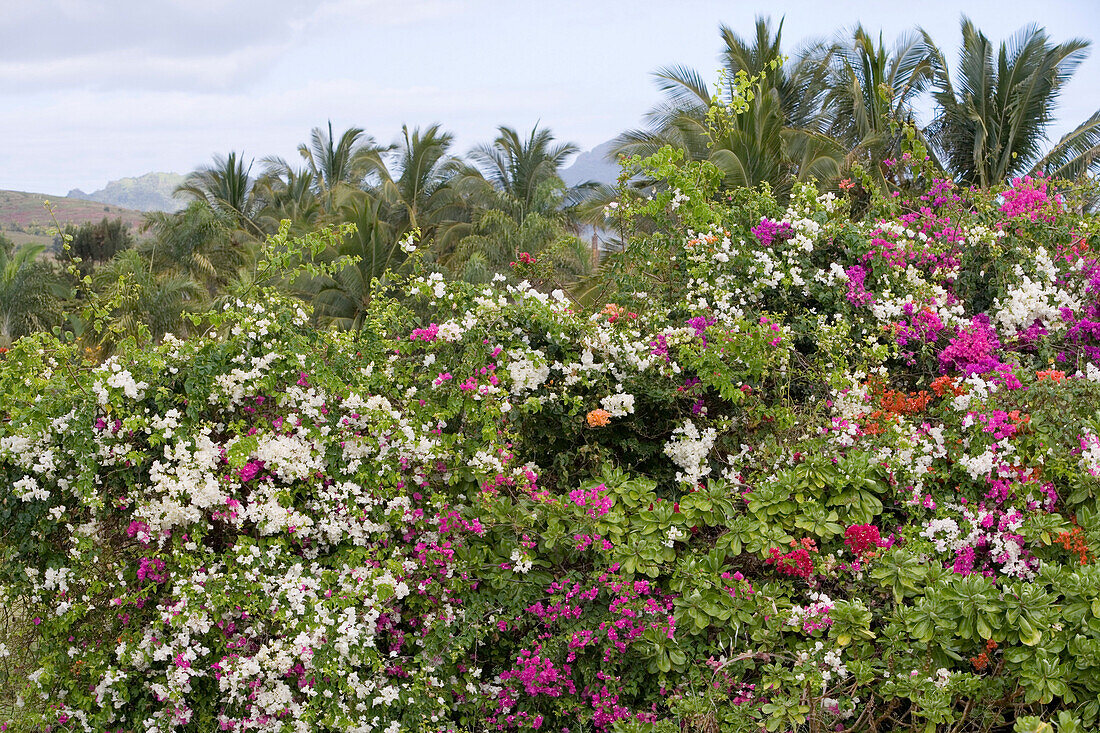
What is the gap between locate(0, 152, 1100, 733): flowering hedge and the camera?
3.51 meters

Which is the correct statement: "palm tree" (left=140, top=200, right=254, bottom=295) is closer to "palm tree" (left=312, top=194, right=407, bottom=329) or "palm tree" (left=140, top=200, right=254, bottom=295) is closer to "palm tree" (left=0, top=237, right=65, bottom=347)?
"palm tree" (left=0, top=237, right=65, bottom=347)

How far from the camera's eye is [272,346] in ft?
13.4

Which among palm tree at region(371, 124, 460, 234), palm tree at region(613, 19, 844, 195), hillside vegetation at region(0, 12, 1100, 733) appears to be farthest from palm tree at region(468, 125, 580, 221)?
hillside vegetation at region(0, 12, 1100, 733)

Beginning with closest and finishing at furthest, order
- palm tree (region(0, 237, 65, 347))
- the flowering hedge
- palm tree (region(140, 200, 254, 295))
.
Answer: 1. the flowering hedge
2. palm tree (region(0, 237, 65, 347))
3. palm tree (region(140, 200, 254, 295))

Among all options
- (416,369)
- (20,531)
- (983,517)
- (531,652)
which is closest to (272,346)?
(416,369)

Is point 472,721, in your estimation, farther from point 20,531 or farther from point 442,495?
point 20,531

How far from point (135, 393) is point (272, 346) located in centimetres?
61

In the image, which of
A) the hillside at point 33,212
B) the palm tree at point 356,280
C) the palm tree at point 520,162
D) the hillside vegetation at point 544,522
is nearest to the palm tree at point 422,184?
the palm tree at point 520,162

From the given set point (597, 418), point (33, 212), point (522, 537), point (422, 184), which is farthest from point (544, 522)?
point (33, 212)

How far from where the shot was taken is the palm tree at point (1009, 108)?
17.9m

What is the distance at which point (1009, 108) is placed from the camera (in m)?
18.1

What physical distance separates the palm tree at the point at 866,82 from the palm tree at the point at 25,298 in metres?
17.6

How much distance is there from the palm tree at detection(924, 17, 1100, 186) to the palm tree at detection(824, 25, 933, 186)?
50 cm

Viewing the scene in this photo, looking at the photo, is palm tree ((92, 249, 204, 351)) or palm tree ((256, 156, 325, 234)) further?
palm tree ((256, 156, 325, 234))
